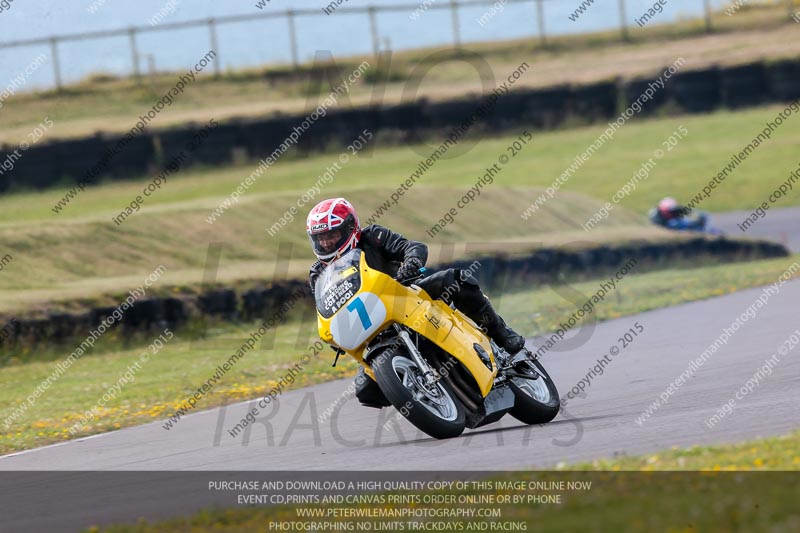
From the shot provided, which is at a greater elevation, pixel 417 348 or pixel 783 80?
pixel 417 348

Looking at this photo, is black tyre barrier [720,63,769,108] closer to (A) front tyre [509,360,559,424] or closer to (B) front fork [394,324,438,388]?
(A) front tyre [509,360,559,424]

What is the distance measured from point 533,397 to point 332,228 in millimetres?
1928

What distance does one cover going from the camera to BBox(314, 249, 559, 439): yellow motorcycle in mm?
8250

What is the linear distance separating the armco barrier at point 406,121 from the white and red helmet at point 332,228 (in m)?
21.7

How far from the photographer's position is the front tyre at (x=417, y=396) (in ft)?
26.3

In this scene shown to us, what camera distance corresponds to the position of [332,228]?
8664 millimetres

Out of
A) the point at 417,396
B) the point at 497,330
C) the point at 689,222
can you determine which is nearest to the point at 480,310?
the point at 497,330

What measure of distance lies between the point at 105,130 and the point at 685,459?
26.3m

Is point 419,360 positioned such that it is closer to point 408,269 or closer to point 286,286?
point 408,269

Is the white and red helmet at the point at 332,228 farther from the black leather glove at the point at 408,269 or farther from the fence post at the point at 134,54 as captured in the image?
the fence post at the point at 134,54

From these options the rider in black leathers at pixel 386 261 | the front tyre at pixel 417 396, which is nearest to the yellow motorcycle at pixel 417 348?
the front tyre at pixel 417 396

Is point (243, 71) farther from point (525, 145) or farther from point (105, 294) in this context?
point (105, 294)

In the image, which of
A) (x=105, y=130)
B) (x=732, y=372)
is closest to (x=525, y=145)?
(x=105, y=130)

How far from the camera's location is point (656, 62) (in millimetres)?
40344
